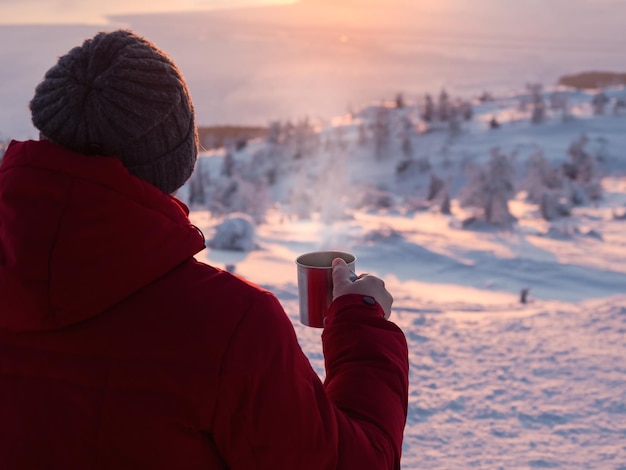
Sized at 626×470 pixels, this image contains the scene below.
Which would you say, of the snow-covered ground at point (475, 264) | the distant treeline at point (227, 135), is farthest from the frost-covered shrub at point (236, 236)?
the distant treeline at point (227, 135)

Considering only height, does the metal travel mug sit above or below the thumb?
below

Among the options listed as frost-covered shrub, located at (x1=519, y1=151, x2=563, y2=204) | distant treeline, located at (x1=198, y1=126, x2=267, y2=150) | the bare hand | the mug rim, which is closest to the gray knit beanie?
the bare hand

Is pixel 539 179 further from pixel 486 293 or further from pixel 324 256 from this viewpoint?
pixel 324 256

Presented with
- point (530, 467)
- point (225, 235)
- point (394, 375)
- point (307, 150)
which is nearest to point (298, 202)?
point (225, 235)

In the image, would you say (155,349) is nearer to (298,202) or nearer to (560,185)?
(298,202)

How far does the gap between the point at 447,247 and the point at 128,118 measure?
5424mm

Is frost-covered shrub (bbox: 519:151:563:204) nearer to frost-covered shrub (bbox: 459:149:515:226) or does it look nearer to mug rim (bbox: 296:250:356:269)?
frost-covered shrub (bbox: 459:149:515:226)

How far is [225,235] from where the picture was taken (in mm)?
5953

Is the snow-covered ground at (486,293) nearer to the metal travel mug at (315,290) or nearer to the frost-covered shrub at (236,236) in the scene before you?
the frost-covered shrub at (236,236)

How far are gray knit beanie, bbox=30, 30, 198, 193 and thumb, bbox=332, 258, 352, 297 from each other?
1.44ft

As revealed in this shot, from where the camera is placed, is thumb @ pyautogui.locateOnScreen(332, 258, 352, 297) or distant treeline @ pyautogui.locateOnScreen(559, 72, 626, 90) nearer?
thumb @ pyautogui.locateOnScreen(332, 258, 352, 297)

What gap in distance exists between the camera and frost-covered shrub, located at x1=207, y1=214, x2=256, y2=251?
5.91 metres

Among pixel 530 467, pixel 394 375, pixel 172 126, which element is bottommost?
pixel 530 467

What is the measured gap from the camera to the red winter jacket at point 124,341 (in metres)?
0.88
